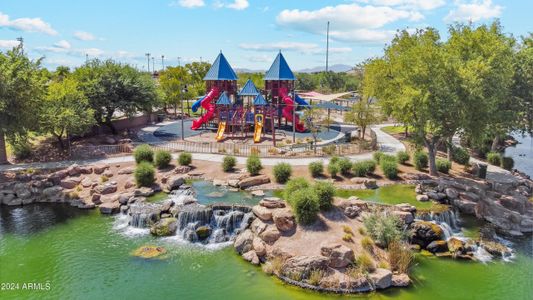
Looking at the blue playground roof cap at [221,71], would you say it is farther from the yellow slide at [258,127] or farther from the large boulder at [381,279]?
the large boulder at [381,279]

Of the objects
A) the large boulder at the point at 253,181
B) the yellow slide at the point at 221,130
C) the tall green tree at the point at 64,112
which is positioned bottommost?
the large boulder at the point at 253,181

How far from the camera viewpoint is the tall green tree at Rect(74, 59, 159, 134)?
4788cm

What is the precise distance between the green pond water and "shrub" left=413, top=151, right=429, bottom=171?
1169cm

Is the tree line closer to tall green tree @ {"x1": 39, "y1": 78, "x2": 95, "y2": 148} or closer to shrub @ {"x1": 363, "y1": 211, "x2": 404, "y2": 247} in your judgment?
shrub @ {"x1": 363, "y1": 211, "x2": 404, "y2": 247}

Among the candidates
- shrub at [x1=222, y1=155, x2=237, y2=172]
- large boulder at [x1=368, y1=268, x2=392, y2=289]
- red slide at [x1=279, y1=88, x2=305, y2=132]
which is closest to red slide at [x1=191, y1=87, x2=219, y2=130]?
red slide at [x1=279, y1=88, x2=305, y2=132]

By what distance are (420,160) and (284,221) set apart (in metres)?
18.3

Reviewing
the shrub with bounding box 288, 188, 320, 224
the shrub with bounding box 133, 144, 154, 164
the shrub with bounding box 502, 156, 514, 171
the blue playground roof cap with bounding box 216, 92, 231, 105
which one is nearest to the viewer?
the shrub with bounding box 288, 188, 320, 224

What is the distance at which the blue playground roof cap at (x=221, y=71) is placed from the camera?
2176 inches

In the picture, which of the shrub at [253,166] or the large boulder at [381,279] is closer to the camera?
the large boulder at [381,279]

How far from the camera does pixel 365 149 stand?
43.7 meters

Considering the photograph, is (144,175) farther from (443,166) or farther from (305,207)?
(443,166)

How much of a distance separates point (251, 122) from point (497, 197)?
31.0 m

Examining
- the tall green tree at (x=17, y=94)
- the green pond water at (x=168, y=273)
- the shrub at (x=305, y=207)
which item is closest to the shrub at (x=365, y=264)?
the green pond water at (x=168, y=273)

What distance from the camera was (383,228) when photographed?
76.7 feet
